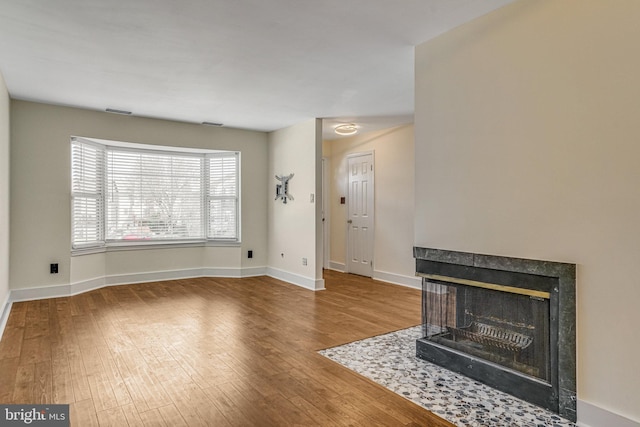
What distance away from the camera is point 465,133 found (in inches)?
102

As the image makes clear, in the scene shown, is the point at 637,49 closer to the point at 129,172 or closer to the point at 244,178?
the point at 244,178

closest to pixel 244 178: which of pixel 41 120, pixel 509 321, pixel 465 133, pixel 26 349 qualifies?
pixel 41 120

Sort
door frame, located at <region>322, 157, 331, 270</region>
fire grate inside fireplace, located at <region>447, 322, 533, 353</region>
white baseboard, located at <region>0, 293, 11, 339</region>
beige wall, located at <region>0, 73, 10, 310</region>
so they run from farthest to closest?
door frame, located at <region>322, 157, 331, 270</region>
beige wall, located at <region>0, 73, 10, 310</region>
white baseboard, located at <region>0, 293, 11, 339</region>
fire grate inside fireplace, located at <region>447, 322, 533, 353</region>

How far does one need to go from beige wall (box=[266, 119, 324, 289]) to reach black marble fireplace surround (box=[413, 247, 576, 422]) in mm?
2705

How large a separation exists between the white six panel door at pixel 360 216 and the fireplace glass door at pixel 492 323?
3.58m

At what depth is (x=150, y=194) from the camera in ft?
19.5

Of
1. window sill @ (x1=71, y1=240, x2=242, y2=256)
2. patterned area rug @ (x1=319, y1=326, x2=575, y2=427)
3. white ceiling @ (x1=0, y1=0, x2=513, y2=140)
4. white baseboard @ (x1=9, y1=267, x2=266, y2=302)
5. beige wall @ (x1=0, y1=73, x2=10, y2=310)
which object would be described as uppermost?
white ceiling @ (x1=0, y1=0, x2=513, y2=140)

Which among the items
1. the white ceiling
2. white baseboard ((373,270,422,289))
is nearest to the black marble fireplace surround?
the white ceiling

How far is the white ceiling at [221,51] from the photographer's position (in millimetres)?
2416

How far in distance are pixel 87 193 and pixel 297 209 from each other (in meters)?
2.91

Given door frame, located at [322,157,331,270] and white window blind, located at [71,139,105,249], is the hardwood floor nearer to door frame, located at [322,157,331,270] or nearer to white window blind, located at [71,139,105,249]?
white window blind, located at [71,139,105,249]

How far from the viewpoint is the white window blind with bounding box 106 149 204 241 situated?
5.64m

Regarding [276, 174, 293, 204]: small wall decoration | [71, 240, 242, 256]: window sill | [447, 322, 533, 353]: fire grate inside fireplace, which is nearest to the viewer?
[447, 322, 533, 353]: fire grate inside fireplace

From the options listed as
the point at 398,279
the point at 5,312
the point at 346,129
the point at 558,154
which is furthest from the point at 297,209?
the point at 558,154
